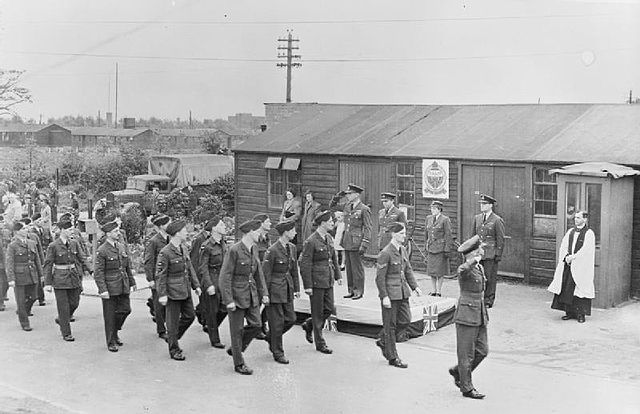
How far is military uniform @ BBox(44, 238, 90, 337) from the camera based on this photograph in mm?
11938

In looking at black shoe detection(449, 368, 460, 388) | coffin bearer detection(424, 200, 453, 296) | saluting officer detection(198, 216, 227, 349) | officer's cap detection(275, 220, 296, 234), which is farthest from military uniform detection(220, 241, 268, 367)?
coffin bearer detection(424, 200, 453, 296)

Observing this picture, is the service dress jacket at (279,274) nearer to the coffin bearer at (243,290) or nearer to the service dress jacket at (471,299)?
the coffin bearer at (243,290)

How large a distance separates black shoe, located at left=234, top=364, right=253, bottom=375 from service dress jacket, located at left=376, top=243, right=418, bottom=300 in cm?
192

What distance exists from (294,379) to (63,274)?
451cm

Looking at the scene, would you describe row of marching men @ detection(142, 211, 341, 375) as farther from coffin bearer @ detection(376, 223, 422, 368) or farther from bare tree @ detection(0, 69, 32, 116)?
bare tree @ detection(0, 69, 32, 116)

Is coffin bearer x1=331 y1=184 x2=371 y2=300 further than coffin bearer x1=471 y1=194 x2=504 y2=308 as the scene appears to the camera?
No

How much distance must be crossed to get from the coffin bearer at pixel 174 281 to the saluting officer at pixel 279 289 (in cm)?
114

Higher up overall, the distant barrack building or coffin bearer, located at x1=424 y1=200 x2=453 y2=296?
the distant barrack building

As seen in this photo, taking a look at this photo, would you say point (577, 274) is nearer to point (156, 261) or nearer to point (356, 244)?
point (356, 244)

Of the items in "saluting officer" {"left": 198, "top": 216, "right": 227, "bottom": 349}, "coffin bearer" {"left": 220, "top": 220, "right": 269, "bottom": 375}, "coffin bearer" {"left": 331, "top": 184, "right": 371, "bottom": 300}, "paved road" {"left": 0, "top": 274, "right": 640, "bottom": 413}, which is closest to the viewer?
"paved road" {"left": 0, "top": 274, "right": 640, "bottom": 413}

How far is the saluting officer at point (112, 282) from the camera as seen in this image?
1132 cm

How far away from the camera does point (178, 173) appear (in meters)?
32.0

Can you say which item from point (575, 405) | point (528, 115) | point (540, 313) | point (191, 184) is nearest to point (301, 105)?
point (191, 184)

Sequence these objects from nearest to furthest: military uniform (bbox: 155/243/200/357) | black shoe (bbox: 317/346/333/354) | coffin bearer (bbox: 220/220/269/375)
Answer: coffin bearer (bbox: 220/220/269/375) < military uniform (bbox: 155/243/200/357) < black shoe (bbox: 317/346/333/354)
